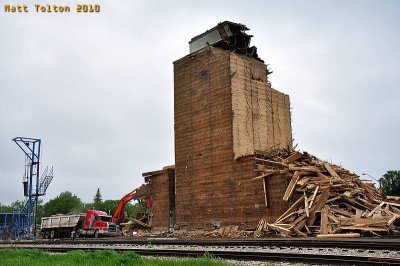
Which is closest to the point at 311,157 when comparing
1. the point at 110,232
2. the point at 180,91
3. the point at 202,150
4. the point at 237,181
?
the point at 237,181

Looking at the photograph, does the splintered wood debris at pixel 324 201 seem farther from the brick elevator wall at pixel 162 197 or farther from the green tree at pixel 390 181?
the green tree at pixel 390 181

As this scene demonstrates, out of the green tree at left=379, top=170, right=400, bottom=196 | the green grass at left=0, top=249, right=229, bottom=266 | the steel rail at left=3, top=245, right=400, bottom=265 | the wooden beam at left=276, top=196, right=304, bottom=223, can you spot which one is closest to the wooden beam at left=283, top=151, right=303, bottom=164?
the wooden beam at left=276, top=196, right=304, bottom=223

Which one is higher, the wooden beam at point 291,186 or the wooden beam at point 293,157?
the wooden beam at point 293,157

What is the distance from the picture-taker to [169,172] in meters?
32.3

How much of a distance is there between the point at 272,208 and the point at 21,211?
2533 centimetres

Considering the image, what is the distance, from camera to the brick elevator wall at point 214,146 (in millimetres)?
25672

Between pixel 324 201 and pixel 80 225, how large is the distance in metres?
21.5

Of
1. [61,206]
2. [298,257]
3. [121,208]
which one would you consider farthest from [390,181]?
[61,206]

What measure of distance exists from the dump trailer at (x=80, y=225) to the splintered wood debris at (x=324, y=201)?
48.3 ft

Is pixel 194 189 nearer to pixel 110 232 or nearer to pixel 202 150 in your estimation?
pixel 202 150

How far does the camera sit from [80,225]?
34.1 m

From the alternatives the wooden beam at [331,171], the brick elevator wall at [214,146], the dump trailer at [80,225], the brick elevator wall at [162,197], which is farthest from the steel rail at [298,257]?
the dump trailer at [80,225]

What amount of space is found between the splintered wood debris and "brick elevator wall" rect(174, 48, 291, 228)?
122 centimetres

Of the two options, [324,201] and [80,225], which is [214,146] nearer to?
[324,201]
